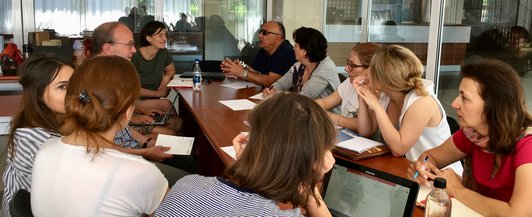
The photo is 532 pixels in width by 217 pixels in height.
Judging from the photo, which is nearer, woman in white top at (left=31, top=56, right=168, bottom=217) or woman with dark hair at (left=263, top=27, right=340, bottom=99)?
woman in white top at (left=31, top=56, right=168, bottom=217)

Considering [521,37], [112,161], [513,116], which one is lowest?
[112,161]

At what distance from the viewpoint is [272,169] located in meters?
1.12

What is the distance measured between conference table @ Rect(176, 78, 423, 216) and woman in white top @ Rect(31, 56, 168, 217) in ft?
1.38

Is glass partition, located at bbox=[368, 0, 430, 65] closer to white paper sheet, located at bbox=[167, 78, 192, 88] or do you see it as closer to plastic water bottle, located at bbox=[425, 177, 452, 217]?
white paper sheet, located at bbox=[167, 78, 192, 88]

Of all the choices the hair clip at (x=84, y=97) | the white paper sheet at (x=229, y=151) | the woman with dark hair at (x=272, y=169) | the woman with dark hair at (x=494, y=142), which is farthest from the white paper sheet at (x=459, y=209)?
the hair clip at (x=84, y=97)

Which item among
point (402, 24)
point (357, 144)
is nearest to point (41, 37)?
point (402, 24)

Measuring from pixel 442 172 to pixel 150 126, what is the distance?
6.60ft

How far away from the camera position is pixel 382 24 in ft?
14.6

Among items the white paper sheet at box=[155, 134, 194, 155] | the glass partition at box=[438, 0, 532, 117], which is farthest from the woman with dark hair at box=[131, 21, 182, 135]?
the glass partition at box=[438, 0, 532, 117]

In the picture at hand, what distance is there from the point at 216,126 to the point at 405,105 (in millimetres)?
1004

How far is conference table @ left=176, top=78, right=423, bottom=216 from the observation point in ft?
6.71

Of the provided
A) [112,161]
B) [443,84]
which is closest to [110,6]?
[443,84]

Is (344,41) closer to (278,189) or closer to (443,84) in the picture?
(443,84)

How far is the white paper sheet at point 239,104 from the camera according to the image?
3.15m
